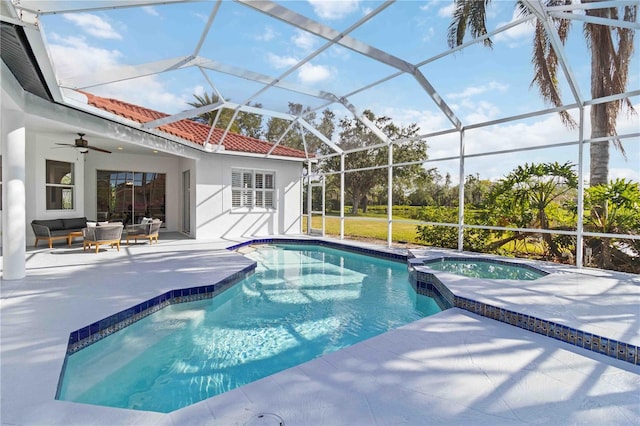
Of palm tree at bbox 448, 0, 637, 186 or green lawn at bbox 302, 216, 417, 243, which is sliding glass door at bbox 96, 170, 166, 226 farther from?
palm tree at bbox 448, 0, 637, 186

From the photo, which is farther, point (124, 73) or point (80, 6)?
point (124, 73)

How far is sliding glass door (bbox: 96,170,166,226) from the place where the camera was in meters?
12.7

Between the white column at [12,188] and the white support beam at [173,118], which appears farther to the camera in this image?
the white support beam at [173,118]

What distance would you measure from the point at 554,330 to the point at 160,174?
14056mm

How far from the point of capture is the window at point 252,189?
1295 centimetres

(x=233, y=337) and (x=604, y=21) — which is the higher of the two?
(x=604, y=21)

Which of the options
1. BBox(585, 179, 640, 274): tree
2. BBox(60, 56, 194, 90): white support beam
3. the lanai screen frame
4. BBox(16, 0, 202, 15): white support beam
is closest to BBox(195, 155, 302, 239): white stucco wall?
the lanai screen frame

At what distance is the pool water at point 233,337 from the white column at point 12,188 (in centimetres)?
292

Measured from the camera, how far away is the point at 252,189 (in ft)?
43.4

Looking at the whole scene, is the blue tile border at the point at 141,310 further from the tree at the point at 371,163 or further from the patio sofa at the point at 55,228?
the tree at the point at 371,163

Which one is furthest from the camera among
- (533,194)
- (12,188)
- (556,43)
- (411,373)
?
(533,194)

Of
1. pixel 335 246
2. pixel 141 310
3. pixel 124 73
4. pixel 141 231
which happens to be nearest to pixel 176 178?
pixel 141 231

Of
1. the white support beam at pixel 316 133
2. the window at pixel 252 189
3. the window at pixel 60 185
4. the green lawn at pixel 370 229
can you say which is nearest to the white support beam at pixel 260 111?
the white support beam at pixel 316 133

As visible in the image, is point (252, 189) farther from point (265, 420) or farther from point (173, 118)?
point (265, 420)
